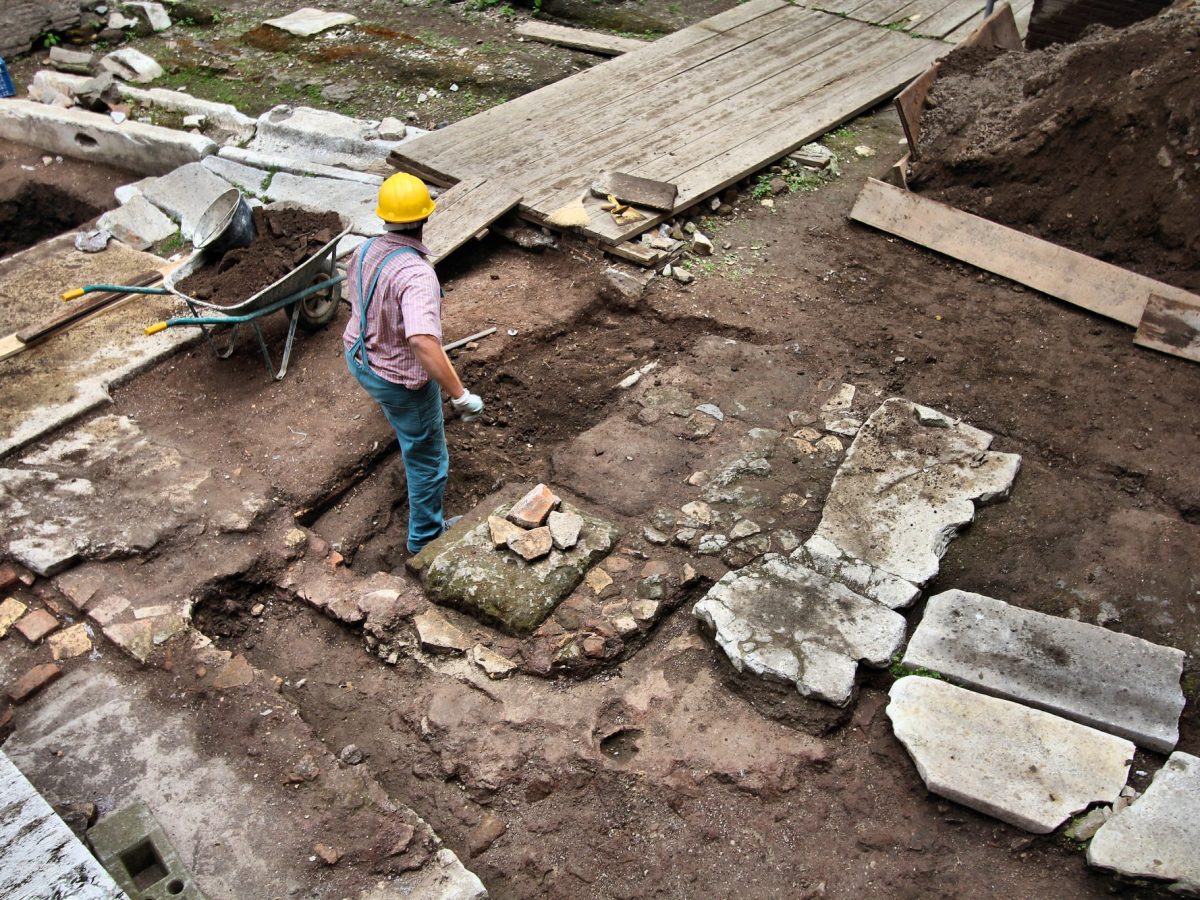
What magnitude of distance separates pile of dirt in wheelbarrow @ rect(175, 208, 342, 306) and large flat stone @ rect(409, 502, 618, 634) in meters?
2.10

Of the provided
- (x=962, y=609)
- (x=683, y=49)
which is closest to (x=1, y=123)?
(x=683, y=49)

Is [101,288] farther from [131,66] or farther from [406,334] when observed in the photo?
[131,66]

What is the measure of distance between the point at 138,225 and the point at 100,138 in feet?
5.35

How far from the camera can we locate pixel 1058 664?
3.97 meters

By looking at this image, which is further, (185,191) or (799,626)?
(185,191)

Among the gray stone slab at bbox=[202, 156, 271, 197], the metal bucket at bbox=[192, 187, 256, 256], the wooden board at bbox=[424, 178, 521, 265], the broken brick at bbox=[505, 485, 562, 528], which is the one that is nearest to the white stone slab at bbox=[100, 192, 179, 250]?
the gray stone slab at bbox=[202, 156, 271, 197]

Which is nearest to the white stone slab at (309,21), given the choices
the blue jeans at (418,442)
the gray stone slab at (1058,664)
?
the blue jeans at (418,442)

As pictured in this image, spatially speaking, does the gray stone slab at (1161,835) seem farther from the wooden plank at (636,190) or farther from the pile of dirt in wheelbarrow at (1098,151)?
the wooden plank at (636,190)

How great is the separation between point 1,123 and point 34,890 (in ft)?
26.8

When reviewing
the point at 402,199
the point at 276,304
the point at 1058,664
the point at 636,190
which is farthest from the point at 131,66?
the point at 1058,664

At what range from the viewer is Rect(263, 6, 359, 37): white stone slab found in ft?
32.4

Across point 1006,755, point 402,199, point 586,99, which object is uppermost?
point 402,199

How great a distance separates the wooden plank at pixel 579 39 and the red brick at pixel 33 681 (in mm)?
7318

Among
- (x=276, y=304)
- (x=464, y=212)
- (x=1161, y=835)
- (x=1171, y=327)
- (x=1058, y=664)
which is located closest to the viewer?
(x=1161, y=835)
